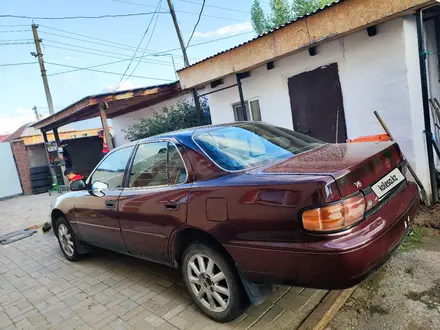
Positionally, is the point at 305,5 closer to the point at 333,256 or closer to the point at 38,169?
the point at 38,169


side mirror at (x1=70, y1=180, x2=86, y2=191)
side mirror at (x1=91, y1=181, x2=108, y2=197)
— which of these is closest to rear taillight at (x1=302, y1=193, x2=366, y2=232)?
side mirror at (x1=91, y1=181, x2=108, y2=197)

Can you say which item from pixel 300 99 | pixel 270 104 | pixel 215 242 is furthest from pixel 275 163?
pixel 270 104

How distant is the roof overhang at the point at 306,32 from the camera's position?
417 centimetres

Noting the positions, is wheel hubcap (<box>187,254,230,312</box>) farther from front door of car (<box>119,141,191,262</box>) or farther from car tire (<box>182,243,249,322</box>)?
front door of car (<box>119,141,191,262</box>)

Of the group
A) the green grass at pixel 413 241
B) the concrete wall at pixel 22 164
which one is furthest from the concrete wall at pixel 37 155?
the green grass at pixel 413 241

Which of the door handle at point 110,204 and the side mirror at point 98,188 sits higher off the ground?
the side mirror at point 98,188

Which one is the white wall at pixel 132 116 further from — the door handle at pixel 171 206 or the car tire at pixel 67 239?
the door handle at pixel 171 206

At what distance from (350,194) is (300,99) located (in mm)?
4602

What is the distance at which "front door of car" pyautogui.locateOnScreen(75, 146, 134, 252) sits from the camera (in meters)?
3.52

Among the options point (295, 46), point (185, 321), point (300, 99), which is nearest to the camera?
point (185, 321)

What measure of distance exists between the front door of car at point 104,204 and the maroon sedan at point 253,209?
22 mm

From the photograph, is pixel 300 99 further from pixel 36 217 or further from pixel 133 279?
pixel 36 217

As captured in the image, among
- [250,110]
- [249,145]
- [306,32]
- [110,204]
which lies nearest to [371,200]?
[249,145]

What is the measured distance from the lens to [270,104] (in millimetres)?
6910
